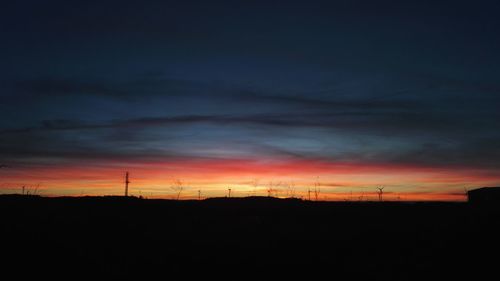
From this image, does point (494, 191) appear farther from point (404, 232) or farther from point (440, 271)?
point (440, 271)

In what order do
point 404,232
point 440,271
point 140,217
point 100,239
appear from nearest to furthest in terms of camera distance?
1. point 440,271
2. point 100,239
3. point 404,232
4. point 140,217

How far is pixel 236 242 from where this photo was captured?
76.3 feet

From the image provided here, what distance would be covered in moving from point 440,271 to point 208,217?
51.3 ft

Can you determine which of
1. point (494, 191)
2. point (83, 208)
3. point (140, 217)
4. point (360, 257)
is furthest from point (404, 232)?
point (494, 191)

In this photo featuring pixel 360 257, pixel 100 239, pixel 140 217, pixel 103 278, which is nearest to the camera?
pixel 103 278

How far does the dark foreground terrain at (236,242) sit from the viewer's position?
18.1 meters

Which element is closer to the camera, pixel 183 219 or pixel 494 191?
pixel 183 219

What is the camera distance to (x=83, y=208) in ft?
98.9

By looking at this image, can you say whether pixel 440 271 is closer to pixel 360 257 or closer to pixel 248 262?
pixel 360 257

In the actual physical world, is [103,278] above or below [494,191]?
below

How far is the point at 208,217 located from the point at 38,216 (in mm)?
10207

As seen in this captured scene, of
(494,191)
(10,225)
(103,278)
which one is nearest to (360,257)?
(103,278)

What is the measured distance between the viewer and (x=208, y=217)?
2997 cm

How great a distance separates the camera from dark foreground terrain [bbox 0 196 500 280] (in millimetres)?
18125
